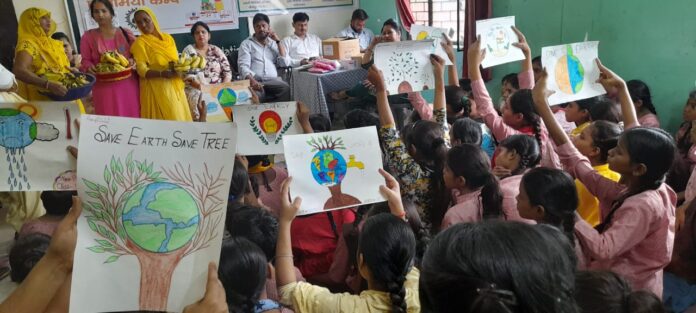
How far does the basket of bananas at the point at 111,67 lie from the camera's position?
11.3 feet

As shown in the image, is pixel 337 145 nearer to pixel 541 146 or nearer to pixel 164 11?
pixel 541 146

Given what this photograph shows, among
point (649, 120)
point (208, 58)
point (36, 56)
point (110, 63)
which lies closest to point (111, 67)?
point (110, 63)

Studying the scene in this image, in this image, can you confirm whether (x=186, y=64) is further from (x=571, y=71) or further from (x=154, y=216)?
(x=154, y=216)

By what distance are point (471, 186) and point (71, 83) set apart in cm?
296

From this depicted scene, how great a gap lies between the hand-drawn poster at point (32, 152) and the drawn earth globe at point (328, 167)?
78 centimetres

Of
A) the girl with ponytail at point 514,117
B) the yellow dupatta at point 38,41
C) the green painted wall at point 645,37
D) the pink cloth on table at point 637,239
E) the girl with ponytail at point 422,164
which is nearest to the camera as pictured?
the pink cloth on table at point 637,239

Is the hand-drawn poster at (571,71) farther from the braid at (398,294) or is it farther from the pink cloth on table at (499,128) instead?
the braid at (398,294)

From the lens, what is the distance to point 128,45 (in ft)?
12.6

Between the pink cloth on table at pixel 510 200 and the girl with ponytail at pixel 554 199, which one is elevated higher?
the girl with ponytail at pixel 554 199

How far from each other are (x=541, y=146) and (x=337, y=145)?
127cm

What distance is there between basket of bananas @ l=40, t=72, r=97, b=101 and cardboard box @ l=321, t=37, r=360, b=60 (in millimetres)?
2841

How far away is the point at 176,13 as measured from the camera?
19.9 ft

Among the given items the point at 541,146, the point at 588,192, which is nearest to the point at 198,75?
the point at 541,146

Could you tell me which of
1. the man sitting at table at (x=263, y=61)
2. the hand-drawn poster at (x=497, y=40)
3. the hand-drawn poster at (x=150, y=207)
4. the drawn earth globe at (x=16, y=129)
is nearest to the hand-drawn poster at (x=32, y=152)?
the drawn earth globe at (x=16, y=129)
